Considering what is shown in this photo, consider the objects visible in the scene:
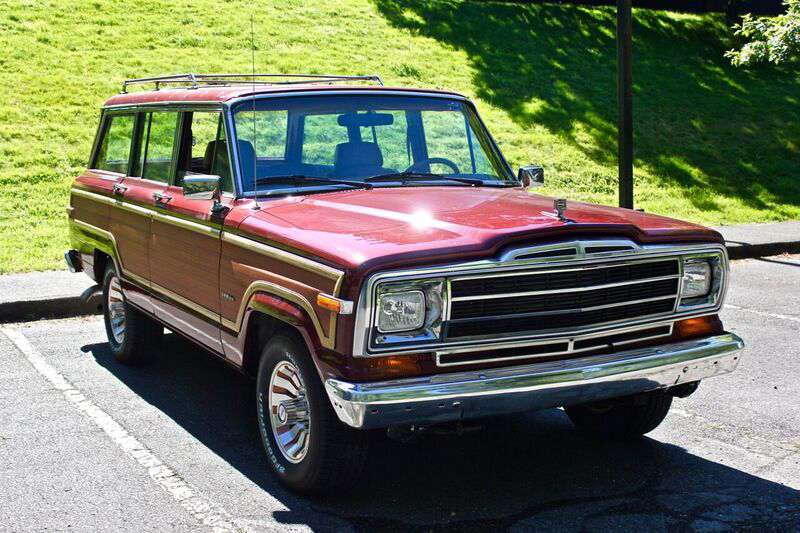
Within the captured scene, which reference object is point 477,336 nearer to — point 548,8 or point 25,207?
point 25,207

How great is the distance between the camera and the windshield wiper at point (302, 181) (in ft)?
17.7

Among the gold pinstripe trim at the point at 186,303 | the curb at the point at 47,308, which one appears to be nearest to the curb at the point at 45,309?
the curb at the point at 47,308

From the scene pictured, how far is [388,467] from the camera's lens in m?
5.12

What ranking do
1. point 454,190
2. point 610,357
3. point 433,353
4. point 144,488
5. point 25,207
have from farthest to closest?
1. point 25,207
2. point 454,190
3. point 144,488
4. point 610,357
5. point 433,353

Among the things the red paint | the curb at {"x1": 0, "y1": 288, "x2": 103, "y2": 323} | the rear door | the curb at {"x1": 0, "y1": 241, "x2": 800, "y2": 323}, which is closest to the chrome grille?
the red paint

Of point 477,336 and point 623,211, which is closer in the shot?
point 477,336

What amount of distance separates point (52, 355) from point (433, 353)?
442cm

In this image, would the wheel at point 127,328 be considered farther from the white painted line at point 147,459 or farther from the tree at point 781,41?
the tree at point 781,41

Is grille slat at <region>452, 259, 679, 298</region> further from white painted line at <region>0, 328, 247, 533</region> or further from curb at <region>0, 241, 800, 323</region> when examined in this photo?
curb at <region>0, 241, 800, 323</region>

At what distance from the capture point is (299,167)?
5.54 m

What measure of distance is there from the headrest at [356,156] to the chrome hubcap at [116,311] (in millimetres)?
2328

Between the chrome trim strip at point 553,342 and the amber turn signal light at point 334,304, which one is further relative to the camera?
the chrome trim strip at point 553,342

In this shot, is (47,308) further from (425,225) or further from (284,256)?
(425,225)

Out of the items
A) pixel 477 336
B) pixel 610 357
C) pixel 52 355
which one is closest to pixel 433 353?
pixel 477 336
